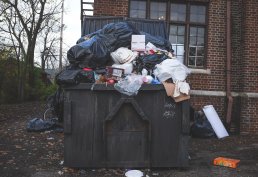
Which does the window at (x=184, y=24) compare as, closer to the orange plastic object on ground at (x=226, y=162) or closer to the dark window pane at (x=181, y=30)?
the dark window pane at (x=181, y=30)

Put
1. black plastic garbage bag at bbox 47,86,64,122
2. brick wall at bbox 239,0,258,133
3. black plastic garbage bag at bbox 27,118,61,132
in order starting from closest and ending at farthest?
black plastic garbage bag at bbox 47,86,64,122 < black plastic garbage bag at bbox 27,118,61,132 < brick wall at bbox 239,0,258,133

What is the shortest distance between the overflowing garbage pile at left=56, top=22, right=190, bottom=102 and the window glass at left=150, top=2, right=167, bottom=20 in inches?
163

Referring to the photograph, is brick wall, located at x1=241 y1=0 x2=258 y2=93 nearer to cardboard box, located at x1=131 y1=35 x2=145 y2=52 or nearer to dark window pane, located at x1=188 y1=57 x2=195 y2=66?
dark window pane, located at x1=188 y1=57 x2=195 y2=66

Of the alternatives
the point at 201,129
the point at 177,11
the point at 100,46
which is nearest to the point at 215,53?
the point at 177,11

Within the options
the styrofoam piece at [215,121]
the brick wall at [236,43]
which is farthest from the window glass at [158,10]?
the styrofoam piece at [215,121]

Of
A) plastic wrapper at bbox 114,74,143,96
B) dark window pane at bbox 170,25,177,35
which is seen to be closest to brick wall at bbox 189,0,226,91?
dark window pane at bbox 170,25,177,35

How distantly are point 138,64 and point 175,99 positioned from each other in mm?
919

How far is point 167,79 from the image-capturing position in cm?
581

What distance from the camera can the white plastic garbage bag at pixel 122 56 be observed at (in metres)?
6.12

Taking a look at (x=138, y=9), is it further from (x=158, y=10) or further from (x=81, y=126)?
(x=81, y=126)

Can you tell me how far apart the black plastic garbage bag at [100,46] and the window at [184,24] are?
4316 millimetres

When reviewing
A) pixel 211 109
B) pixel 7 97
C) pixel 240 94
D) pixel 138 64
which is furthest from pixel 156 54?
pixel 7 97

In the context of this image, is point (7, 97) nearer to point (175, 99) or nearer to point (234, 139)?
point (234, 139)

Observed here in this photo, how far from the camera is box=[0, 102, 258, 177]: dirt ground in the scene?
5.79 m
